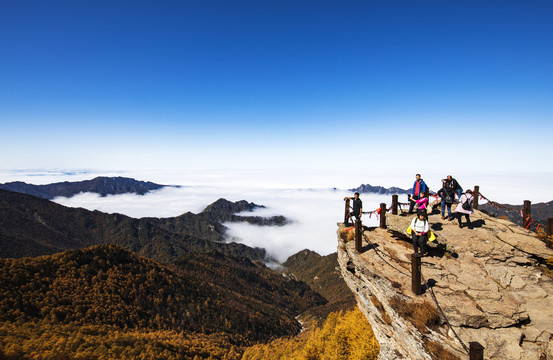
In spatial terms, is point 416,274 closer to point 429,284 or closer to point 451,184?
point 429,284

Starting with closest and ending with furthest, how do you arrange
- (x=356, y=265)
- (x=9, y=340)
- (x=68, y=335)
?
(x=356, y=265)
(x=9, y=340)
(x=68, y=335)

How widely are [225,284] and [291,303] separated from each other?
54.9 meters

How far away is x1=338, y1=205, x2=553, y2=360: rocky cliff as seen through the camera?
9.34 metres

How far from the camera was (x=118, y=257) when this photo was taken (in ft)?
421

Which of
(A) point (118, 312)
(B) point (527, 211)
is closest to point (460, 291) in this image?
(B) point (527, 211)

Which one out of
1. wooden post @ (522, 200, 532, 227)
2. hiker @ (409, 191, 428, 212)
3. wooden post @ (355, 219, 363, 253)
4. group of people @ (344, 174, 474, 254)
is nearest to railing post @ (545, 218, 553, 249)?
wooden post @ (522, 200, 532, 227)

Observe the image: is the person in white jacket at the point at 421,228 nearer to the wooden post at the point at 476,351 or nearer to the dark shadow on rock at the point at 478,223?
the dark shadow on rock at the point at 478,223

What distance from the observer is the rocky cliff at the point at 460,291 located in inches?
368

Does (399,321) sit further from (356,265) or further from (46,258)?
(46,258)

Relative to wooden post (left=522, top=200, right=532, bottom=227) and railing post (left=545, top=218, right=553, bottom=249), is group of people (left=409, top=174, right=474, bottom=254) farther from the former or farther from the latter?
wooden post (left=522, top=200, right=532, bottom=227)

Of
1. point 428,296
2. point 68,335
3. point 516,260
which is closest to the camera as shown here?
point 428,296

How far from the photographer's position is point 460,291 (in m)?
11.3

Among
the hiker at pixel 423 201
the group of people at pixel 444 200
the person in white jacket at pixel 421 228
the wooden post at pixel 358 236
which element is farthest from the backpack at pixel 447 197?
the wooden post at pixel 358 236

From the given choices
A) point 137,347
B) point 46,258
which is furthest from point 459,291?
point 46,258
